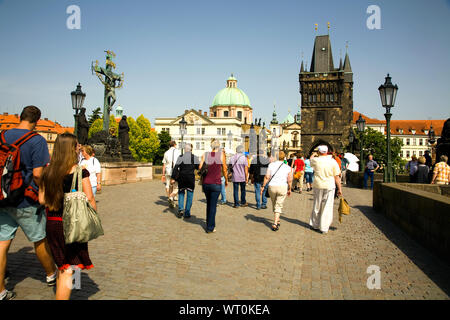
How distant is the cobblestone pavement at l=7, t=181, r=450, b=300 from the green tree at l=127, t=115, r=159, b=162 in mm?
57489

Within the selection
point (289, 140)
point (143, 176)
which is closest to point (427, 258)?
point (143, 176)

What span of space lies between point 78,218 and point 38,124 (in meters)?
105

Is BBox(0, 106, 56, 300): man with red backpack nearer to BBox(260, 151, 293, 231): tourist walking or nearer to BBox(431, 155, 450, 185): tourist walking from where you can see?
BBox(260, 151, 293, 231): tourist walking

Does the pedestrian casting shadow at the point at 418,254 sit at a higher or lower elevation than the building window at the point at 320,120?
lower

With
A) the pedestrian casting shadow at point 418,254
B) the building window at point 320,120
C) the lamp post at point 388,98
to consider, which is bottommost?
the pedestrian casting shadow at point 418,254

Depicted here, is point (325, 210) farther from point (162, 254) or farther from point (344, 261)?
point (162, 254)

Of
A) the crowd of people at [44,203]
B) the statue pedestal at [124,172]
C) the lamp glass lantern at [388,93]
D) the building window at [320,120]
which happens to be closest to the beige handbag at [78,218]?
the crowd of people at [44,203]

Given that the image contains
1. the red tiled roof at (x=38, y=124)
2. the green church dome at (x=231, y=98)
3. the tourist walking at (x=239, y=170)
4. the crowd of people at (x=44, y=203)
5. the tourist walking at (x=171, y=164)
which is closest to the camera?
the crowd of people at (x=44, y=203)

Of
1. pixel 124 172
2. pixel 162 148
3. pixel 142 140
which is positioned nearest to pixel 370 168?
pixel 124 172

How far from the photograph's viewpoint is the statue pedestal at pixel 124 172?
1662 cm

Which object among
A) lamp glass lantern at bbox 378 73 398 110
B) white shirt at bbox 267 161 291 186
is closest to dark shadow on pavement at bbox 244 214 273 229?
white shirt at bbox 267 161 291 186

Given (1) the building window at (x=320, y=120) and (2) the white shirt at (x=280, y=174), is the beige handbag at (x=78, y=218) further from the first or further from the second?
(1) the building window at (x=320, y=120)

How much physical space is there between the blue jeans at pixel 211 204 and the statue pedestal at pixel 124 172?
10.9 meters

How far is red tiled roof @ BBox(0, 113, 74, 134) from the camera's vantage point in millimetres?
81694
